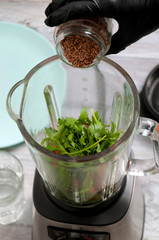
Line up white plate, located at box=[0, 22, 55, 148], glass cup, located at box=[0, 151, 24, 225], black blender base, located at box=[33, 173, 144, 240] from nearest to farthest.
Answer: black blender base, located at box=[33, 173, 144, 240]
glass cup, located at box=[0, 151, 24, 225]
white plate, located at box=[0, 22, 55, 148]

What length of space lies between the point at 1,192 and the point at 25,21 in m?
0.57

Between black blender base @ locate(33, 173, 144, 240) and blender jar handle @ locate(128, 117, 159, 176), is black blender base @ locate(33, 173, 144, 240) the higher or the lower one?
the lower one

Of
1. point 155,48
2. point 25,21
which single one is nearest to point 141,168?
point 155,48

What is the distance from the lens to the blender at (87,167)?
0.69m

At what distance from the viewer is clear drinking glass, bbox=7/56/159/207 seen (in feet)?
2.14

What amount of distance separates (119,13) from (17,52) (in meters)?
0.55

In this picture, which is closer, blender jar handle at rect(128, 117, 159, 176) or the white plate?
blender jar handle at rect(128, 117, 159, 176)

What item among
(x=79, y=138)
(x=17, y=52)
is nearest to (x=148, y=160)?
(x=79, y=138)

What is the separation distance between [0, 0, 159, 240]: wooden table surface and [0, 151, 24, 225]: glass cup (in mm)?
21

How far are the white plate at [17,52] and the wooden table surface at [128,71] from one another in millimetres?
55

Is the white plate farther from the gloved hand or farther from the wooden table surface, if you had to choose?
the gloved hand

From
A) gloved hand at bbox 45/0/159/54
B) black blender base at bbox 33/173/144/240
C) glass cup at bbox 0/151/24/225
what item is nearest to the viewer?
gloved hand at bbox 45/0/159/54

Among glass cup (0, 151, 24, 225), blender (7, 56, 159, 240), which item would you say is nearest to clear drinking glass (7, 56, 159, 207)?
blender (7, 56, 159, 240)

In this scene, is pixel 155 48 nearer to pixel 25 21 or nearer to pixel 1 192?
pixel 25 21
